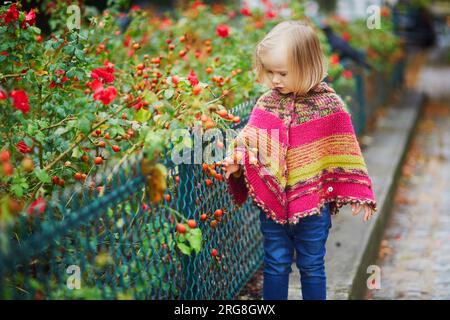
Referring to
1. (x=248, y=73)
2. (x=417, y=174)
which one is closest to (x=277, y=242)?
(x=248, y=73)

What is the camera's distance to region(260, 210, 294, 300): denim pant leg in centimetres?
331

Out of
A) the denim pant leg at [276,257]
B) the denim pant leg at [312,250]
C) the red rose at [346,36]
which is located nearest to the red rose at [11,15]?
the denim pant leg at [276,257]

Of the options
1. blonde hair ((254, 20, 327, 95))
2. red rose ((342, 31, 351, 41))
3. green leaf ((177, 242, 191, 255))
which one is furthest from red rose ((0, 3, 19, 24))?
red rose ((342, 31, 351, 41))

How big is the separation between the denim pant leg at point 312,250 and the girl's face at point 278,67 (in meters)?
0.61

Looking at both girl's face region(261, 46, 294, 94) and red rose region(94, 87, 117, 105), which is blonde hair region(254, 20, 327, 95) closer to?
girl's face region(261, 46, 294, 94)

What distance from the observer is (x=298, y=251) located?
3338 millimetres

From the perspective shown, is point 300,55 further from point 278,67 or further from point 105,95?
point 105,95

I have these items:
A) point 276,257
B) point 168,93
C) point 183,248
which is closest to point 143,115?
point 168,93

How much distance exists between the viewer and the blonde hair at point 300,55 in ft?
10.3

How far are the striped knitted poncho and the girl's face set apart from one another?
0.33 feet

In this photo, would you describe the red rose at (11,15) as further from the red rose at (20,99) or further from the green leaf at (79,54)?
the red rose at (20,99)

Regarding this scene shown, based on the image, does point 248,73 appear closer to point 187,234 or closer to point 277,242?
point 277,242

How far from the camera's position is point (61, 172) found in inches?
128

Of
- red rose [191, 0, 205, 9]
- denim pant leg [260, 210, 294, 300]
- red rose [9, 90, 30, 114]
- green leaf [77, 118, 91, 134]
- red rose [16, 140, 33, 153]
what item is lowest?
denim pant leg [260, 210, 294, 300]
